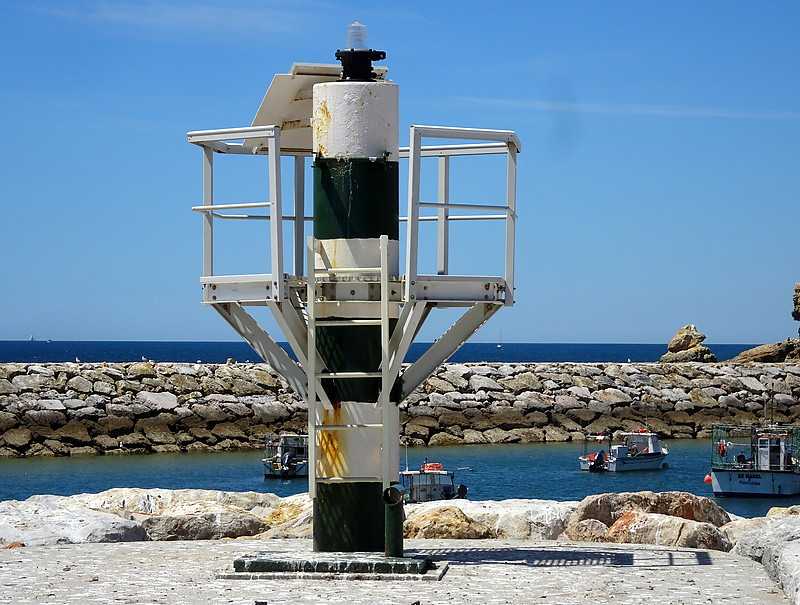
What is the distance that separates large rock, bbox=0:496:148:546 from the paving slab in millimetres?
741

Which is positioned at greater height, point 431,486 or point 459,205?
point 459,205

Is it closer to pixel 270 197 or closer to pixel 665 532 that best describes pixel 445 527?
pixel 665 532

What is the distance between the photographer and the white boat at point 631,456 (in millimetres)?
50375

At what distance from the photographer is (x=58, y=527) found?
1471cm

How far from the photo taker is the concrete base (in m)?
11.5

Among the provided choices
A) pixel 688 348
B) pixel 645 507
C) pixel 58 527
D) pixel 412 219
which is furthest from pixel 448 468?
pixel 688 348

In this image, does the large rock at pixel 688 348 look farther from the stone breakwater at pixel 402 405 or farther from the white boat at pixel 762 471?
the white boat at pixel 762 471

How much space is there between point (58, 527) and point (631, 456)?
1546 inches

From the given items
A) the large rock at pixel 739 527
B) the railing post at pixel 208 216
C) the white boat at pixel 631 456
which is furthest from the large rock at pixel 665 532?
the white boat at pixel 631 456

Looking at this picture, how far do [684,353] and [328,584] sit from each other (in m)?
97.8

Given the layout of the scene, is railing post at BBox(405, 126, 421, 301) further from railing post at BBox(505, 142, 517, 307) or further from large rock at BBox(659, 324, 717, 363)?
large rock at BBox(659, 324, 717, 363)

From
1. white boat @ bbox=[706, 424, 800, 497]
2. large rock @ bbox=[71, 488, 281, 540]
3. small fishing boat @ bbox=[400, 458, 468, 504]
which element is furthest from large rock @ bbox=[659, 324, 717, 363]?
large rock @ bbox=[71, 488, 281, 540]

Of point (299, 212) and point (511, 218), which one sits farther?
point (299, 212)

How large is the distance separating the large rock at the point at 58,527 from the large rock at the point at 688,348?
9338cm
